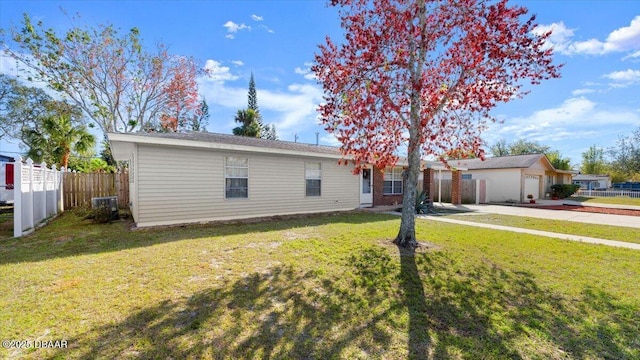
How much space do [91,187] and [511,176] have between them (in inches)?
1072

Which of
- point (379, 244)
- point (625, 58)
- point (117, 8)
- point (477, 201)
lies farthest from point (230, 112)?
point (625, 58)

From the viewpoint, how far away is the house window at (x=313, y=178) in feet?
41.2

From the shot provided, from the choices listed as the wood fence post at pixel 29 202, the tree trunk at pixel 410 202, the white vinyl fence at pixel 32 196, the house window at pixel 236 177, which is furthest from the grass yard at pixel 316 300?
the house window at pixel 236 177

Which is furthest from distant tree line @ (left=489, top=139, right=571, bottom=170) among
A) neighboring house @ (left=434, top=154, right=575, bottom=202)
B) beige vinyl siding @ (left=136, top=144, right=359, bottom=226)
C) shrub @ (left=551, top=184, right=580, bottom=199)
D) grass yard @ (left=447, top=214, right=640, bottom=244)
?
beige vinyl siding @ (left=136, top=144, right=359, bottom=226)

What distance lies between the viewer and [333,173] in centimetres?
1345

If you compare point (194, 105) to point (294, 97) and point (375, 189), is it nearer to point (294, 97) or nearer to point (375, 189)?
point (294, 97)

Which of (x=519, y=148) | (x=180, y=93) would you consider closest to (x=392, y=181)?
(x=180, y=93)

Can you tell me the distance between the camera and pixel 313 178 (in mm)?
12781

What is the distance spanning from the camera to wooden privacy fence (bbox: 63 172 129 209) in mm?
12816

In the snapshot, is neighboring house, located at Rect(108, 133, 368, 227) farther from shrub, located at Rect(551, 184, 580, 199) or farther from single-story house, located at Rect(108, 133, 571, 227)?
shrub, located at Rect(551, 184, 580, 199)

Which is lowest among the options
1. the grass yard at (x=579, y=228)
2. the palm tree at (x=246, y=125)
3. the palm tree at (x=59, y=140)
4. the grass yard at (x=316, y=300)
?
the grass yard at (x=579, y=228)

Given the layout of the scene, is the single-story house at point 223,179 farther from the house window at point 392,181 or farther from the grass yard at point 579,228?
the grass yard at point 579,228

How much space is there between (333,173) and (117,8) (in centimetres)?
1196

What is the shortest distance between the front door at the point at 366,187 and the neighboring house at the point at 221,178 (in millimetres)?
1346
